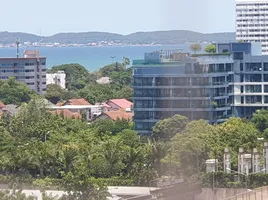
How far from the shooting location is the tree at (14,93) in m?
21.4

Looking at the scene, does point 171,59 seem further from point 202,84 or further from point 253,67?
point 253,67

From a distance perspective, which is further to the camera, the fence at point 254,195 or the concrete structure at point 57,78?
the concrete structure at point 57,78

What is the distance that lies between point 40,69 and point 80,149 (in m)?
16.3

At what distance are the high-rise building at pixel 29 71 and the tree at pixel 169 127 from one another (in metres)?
12.6

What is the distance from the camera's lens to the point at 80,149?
30.8ft

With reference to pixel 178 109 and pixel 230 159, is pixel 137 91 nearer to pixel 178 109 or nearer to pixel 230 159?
pixel 178 109

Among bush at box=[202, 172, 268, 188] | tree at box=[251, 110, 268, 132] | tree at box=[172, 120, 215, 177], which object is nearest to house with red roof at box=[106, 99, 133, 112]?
tree at box=[251, 110, 268, 132]

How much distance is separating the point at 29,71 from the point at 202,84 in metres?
14.3

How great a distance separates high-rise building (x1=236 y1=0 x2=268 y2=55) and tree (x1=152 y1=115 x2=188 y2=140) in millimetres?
21153

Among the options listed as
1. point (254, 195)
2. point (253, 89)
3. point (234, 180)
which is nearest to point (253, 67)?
point (253, 89)

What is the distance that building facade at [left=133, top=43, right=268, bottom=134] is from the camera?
37.0 feet

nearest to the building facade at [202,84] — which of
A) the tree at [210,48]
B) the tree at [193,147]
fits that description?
the tree at [210,48]

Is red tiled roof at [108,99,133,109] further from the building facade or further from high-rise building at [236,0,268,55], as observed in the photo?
high-rise building at [236,0,268,55]

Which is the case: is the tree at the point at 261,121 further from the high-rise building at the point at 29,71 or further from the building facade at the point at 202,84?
the high-rise building at the point at 29,71
